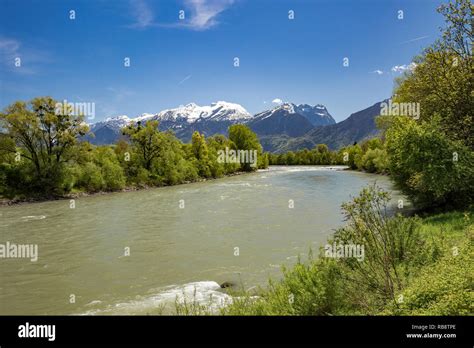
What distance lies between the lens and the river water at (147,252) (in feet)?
42.4

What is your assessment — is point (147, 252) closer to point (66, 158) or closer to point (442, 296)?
point (442, 296)

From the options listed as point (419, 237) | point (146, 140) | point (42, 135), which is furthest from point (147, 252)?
point (146, 140)

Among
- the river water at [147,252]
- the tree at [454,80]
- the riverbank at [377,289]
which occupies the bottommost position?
the river water at [147,252]

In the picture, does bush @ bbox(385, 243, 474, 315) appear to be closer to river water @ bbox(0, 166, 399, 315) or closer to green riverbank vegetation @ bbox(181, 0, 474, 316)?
green riverbank vegetation @ bbox(181, 0, 474, 316)

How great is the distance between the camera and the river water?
42.4 feet

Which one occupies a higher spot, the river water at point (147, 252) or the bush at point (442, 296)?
the bush at point (442, 296)

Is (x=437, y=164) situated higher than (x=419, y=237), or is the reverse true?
(x=437, y=164)

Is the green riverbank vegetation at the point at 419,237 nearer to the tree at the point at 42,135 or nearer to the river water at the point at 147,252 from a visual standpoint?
the river water at the point at 147,252

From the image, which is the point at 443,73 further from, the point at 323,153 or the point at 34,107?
the point at 323,153

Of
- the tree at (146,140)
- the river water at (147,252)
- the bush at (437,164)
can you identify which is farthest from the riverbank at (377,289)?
the tree at (146,140)

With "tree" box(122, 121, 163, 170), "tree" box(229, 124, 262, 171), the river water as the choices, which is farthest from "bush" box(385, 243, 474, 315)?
"tree" box(229, 124, 262, 171)

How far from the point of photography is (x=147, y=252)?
63.0ft

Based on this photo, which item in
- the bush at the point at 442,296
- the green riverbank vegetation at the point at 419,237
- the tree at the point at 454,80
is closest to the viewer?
the bush at the point at 442,296
